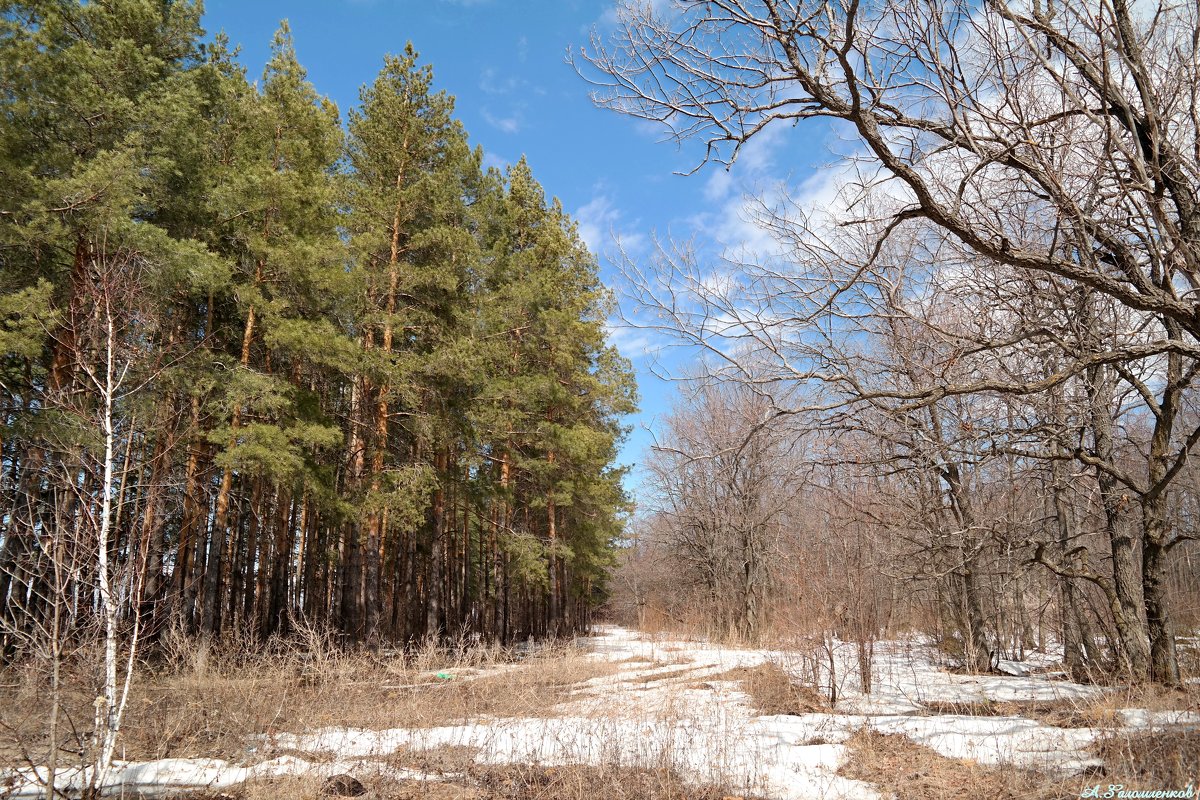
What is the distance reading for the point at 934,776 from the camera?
498cm

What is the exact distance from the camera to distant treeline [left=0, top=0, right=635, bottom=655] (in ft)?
26.4

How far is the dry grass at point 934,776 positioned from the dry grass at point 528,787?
1226mm

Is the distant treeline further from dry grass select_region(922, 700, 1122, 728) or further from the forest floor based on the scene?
dry grass select_region(922, 700, 1122, 728)

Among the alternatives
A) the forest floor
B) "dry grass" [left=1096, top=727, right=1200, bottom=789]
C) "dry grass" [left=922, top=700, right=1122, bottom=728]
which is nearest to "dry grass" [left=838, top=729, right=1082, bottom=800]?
the forest floor

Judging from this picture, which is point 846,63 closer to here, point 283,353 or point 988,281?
point 988,281

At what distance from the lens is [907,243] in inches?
224

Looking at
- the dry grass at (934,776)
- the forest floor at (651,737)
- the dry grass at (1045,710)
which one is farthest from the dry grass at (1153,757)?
the dry grass at (1045,710)

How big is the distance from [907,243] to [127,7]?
12897 millimetres

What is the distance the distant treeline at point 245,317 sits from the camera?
804cm

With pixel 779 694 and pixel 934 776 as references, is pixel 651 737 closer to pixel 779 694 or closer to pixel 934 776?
pixel 934 776

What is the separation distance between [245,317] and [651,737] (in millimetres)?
11348

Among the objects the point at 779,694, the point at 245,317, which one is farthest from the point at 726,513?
the point at 245,317

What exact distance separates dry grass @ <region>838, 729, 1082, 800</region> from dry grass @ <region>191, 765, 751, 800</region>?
4.02ft

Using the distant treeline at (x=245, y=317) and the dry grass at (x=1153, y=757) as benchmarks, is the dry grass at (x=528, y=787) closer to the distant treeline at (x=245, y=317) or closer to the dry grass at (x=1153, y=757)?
the distant treeline at (x=245, y=317)
